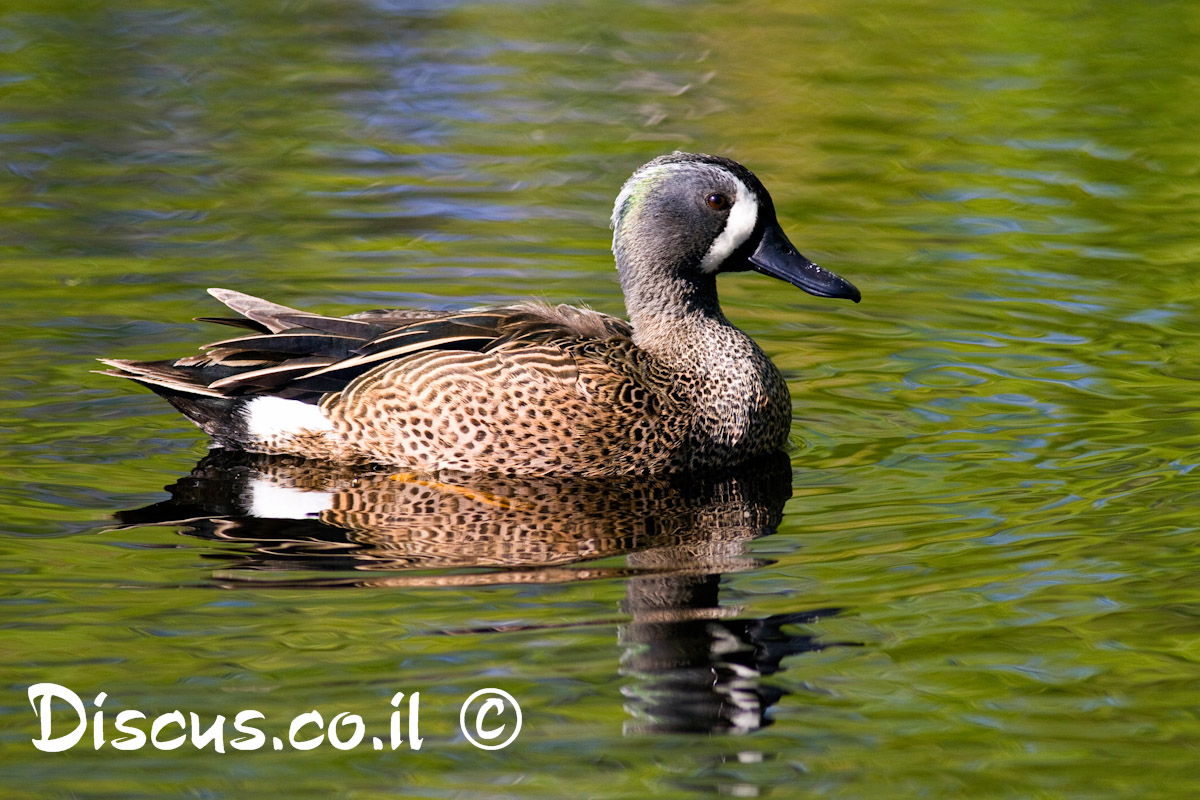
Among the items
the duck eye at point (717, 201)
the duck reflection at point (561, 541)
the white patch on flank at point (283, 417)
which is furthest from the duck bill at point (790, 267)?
the white patch on flank at point (283, 417)

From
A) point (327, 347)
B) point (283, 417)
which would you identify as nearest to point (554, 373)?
point (327, 347)

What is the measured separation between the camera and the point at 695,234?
8.66 m

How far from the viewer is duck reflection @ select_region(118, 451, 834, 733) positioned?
240 inches

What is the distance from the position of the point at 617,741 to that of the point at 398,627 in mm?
1141

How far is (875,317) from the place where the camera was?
10.5 m

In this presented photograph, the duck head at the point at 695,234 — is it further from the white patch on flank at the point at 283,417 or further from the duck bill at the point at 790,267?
the white patch on flank at the point at 283,417

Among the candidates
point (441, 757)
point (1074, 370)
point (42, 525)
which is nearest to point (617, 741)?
point (441, 757)

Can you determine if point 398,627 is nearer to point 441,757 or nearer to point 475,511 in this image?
point 441,757

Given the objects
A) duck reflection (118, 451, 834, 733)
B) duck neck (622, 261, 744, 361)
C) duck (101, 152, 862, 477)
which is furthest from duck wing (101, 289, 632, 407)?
duck reflection (118, 451, 834, 733)

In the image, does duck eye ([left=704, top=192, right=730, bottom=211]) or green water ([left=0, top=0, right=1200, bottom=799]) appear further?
duck eye ([left=704, top=192, right=730, bottom=211])

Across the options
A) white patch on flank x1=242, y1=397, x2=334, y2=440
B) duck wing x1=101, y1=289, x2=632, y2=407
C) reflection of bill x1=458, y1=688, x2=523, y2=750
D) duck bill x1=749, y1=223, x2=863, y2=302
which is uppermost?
duck bill x1=749, y1=223, x2=863, y2=302

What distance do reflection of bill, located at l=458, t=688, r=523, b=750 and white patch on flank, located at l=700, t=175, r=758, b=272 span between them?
347 cm

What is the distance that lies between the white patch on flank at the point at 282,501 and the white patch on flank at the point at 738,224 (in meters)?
2.27

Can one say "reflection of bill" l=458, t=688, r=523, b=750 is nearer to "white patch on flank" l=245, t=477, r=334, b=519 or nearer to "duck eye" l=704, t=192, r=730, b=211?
"white patch on flank" l=245, t=477, r=334, b=519
